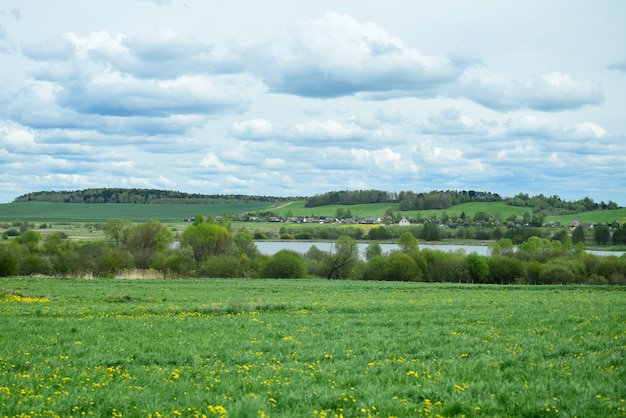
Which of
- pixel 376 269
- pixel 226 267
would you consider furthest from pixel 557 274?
pixel 226 267

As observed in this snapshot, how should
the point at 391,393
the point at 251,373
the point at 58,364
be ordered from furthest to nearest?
1. the point at 58,364
2. the point at 251,373
3. the point at 391,393

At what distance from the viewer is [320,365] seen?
13.0 meters

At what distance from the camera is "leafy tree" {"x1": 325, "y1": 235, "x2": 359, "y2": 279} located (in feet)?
271

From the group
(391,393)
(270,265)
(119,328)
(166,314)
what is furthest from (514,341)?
(270,265)

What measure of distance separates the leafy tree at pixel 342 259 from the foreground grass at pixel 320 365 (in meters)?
58.7

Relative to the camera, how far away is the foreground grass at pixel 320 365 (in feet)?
31.2

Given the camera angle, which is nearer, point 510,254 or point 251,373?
point 251,373

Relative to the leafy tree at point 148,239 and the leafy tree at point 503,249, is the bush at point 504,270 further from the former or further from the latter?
the leafy tree at point 148,239

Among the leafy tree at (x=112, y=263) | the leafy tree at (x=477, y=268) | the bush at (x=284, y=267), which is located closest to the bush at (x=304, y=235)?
the leafy tree at (x=477, y=268)

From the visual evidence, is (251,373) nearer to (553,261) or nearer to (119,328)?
(119,328)

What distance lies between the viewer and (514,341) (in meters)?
15.6

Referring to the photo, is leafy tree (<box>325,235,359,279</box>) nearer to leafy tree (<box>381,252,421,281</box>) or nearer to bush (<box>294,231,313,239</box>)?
leafy tree (<box>381,252,421,281</box>)

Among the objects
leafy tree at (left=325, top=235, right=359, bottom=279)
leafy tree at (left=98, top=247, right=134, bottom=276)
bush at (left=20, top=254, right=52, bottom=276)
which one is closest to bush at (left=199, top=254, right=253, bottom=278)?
leafy tree at (left=98, top=247, right=134, bottom=276)

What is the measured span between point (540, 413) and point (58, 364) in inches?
401
